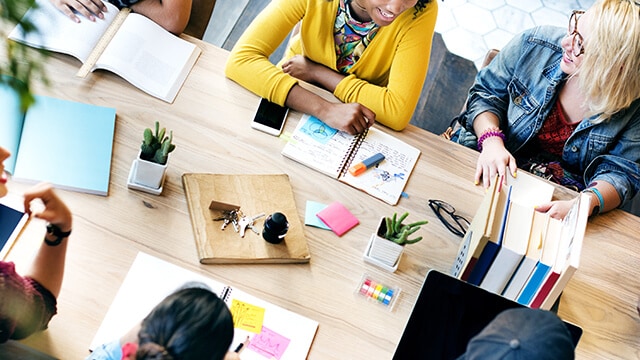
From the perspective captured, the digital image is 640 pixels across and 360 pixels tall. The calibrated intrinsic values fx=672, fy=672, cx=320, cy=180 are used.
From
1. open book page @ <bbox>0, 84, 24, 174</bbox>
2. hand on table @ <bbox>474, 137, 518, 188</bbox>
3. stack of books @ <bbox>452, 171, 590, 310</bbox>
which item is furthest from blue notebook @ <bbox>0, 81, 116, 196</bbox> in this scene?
hand on table @ <bbox>474, 137, 518, 188</bbox>

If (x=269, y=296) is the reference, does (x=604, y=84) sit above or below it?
above

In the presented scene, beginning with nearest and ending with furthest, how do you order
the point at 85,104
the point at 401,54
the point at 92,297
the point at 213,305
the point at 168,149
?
1. the point at 213,305
2. the point at 92,297
3. the point at 168,149
4. the point at 85,104
5. the point at 401,54

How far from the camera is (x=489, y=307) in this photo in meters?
1.10

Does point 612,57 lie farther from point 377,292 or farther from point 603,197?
point 377,292

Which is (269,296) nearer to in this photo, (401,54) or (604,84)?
(401,54)

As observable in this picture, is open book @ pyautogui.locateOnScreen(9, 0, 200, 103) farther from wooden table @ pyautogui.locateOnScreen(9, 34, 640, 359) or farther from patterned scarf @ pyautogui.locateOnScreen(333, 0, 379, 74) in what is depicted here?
patterned scarf @ pyautogui.locateOnScreen(333, 0, 379, 74)

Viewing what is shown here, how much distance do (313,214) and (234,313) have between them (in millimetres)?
317

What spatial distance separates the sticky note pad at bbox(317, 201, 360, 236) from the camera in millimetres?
1522

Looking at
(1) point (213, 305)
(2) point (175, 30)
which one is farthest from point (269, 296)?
(2) point (175, 30)

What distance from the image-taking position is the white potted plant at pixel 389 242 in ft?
4.69

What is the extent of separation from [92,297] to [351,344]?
0.51m

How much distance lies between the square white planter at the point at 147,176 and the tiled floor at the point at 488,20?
2.13 meters

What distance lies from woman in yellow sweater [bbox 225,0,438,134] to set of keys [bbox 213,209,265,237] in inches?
14.3

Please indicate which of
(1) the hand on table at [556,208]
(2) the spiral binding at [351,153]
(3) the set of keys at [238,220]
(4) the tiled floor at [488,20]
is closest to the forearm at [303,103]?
(2) the spiral binding at [351,153]
